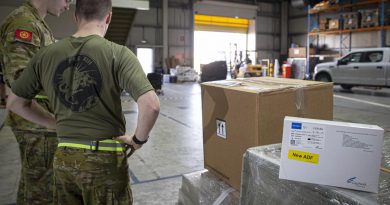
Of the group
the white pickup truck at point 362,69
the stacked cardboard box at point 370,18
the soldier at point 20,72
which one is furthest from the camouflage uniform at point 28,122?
the stacked cardboard box at point 370,18

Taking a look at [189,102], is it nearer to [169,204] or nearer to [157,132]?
[157,132]

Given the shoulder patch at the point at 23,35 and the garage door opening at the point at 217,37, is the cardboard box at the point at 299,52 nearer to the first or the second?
the garage door opening at the point at 217,37

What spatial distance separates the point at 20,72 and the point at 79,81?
2.06ft

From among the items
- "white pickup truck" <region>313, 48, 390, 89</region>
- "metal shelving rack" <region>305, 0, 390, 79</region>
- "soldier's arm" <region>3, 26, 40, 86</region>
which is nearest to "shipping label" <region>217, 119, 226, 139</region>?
"soldier's arm" <region>3, 26, 40, 86</region>

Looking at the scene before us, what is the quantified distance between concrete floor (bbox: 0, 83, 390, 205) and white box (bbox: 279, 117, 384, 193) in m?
0.33

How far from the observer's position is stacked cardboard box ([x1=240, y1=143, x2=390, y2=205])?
1074 millimetres

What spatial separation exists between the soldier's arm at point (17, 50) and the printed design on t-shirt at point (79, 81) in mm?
544

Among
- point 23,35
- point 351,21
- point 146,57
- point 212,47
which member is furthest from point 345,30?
point 23,35

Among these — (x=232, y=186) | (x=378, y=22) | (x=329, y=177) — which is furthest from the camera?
(x=378, y=22)

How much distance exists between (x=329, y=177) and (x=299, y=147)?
14cm

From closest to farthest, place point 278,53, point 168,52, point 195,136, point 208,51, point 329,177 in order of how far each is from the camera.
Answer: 1. point 329,177
2. point 195,136
3. point 168,52
4. point 208,51
5. point 278,53

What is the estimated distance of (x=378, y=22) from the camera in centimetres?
1370

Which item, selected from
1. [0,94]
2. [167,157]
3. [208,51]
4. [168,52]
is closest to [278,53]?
[208,51]

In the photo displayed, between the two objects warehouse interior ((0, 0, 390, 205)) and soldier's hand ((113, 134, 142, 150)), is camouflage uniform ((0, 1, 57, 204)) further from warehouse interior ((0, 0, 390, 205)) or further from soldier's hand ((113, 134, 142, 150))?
warehouse interior ((0, 0, 390, 205))
